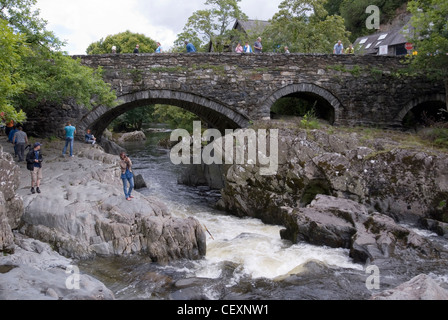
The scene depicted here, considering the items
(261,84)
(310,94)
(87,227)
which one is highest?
(261,84)

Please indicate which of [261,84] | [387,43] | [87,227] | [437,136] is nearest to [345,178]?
[437,136]

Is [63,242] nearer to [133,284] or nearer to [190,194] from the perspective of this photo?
[133,284]

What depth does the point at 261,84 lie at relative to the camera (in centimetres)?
1838

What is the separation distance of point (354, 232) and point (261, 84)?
994 centimetres

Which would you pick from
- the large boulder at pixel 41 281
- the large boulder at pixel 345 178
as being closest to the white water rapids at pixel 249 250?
the large boulder at pixel 345 178

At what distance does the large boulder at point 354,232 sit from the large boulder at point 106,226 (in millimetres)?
3074

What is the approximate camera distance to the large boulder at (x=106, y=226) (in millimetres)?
9344

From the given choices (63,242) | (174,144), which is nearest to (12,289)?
(63,242)

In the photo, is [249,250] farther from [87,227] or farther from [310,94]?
[310,94]

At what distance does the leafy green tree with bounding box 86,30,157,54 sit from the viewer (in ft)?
143

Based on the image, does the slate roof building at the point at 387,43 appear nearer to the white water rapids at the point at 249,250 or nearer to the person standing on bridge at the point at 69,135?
the white water rapids at the point at 249,250

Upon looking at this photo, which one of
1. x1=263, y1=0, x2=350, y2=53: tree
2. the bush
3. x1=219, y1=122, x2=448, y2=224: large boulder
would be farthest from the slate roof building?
x1=219, y1=122, x2=448, y2=224: large boulder

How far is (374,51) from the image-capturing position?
35.1m
